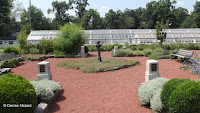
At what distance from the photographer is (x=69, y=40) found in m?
16.2

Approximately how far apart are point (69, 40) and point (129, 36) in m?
11.9

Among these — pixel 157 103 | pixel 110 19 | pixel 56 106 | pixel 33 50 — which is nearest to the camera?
pixel 157 103

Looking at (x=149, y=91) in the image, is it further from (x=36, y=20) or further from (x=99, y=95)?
(x=36, y=20)

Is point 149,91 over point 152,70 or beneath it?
beneath

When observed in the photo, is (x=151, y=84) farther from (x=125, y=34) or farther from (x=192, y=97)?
(x=125, y=34)

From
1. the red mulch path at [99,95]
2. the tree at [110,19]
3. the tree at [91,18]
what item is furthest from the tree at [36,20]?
the red mulch path at [99,95]

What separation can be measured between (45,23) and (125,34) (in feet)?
81.9

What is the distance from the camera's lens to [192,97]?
3.53m

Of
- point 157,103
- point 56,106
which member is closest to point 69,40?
point 56,106

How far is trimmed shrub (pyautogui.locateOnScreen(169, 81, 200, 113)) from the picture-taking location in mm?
3535

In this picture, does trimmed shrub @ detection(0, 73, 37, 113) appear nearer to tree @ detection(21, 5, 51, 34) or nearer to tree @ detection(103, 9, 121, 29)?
tree @ detection(21, 5, 51, 34)

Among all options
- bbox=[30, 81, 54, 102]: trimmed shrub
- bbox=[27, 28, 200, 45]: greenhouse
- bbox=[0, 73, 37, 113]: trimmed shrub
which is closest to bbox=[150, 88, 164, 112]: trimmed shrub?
bbox=[30, 81, 54, 102]: trimmed shrub

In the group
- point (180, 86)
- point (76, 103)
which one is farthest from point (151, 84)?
point (76, 103)

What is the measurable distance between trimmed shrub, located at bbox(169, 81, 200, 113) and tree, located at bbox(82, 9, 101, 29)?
123 ft
